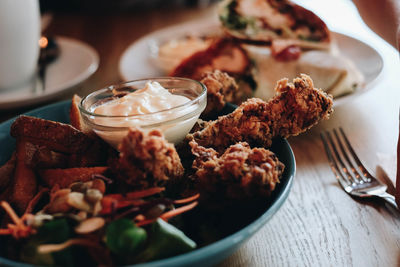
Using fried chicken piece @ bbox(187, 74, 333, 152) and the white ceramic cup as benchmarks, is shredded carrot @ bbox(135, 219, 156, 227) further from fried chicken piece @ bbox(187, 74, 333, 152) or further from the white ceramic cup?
the white ceramic cup

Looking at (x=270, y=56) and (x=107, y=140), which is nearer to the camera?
(x=107, y=140)

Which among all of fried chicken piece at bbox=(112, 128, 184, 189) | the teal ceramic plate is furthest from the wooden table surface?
fried chicken piece at bbox=(112, 128, 184, 189)

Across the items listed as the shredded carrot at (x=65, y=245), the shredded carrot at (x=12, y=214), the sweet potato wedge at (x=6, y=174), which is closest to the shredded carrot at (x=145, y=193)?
the shredded carrot at (x=65, y=245)

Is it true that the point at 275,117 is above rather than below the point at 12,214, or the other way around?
above

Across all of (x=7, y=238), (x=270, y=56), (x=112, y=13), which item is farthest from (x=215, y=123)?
(x=112, y=13)

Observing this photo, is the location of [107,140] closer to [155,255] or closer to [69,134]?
[69,134]

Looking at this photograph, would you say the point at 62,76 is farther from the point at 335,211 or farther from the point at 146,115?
the point at 335,211

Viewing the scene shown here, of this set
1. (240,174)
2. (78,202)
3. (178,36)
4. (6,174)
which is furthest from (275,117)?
(178,36)
